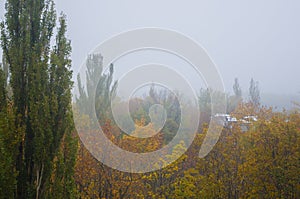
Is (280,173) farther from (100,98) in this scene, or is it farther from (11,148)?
(100,98)

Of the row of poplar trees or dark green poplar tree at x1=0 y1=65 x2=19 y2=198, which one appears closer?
A: dark green poplar tree at x1=0 y1=65 x2=19 y2=198

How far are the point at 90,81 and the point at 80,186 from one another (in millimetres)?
8602

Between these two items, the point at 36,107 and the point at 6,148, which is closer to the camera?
the point at 6,148

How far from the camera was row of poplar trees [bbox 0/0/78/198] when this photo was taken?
588cm

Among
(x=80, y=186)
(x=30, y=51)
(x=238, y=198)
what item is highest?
(x=30, y=51)

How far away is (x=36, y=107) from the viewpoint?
5887mm

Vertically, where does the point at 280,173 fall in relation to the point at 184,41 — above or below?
below

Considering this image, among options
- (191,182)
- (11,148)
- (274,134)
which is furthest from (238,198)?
(11,148)

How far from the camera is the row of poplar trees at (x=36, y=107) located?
19.3 ft

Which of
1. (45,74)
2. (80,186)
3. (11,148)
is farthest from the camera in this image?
(80,186)

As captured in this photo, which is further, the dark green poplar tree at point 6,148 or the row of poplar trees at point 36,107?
the row of poplar trees at point 36,107

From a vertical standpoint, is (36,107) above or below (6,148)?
above

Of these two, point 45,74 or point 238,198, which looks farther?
point 238,198

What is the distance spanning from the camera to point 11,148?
5.72 metres
